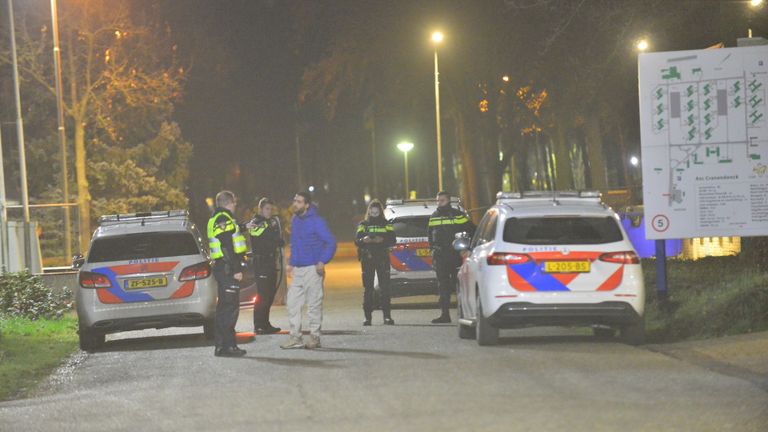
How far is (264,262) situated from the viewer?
19.0m

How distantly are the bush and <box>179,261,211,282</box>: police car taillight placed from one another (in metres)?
6.11

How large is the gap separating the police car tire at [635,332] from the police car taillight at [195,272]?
5.43 meters

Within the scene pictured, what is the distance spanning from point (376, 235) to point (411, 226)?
3099mm

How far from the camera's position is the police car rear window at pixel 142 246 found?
57.1 feet

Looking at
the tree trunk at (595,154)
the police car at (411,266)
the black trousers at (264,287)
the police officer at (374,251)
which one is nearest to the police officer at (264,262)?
the black trousers at (264,287)

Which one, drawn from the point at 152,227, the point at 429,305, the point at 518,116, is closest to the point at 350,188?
the point at 518,116

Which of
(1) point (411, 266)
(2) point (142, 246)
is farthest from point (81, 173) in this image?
(2) point (142, 246)

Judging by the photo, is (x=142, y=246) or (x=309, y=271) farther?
(x=142, y=246)

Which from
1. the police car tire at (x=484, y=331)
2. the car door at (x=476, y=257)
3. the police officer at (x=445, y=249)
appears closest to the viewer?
the police car tire at (x=484, y=331)

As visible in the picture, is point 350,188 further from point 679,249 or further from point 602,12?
point 602,12

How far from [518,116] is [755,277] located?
25.4m

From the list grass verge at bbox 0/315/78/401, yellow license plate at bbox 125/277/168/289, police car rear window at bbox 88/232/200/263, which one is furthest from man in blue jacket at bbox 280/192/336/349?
grass verge at bbox 0/315/78/401

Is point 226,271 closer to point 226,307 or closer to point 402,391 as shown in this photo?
point 226,307

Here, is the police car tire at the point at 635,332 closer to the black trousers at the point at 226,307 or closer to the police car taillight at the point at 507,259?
the police car taillight at the point at 507,259
